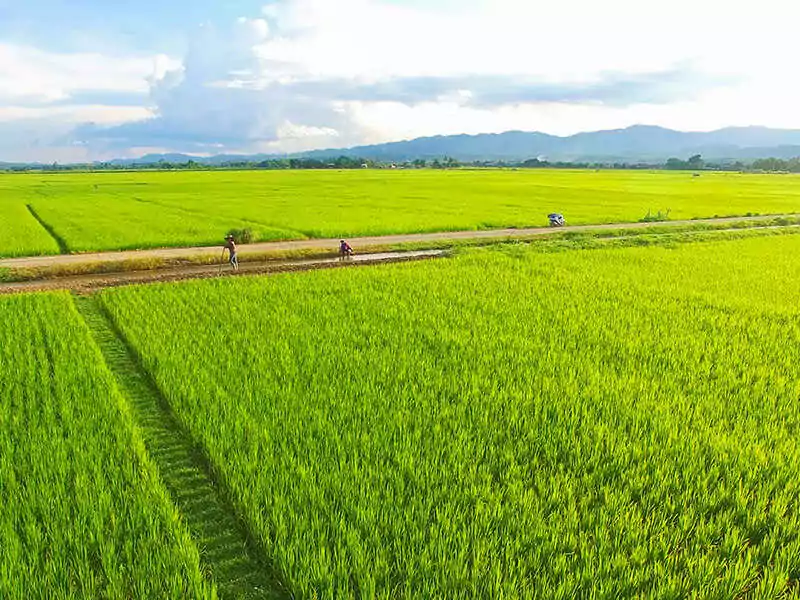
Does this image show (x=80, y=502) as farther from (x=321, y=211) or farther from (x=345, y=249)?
(x=321, y=211)

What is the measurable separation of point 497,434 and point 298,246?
16.6 m

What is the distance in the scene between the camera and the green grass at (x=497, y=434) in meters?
4.27

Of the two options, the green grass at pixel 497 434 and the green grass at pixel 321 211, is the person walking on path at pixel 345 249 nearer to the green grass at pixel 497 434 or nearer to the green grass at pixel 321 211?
the green grass at pixel 321 211

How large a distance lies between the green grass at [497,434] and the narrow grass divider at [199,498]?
0.72 feet

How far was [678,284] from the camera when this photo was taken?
593 inches

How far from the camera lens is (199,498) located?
5398mm

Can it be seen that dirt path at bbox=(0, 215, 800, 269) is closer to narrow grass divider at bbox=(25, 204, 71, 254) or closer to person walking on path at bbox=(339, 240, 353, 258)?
narrow grass divider at bbox=(25, 204, 71, 254)

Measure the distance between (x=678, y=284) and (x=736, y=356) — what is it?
6397 mm

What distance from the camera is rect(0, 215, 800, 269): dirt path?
59.6 feet

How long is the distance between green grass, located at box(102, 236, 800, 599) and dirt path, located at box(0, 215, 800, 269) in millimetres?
6699

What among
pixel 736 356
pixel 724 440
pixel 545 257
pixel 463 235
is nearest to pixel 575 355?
pixel 736 356

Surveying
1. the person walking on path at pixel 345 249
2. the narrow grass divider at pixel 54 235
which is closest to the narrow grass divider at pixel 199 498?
the person walking on path at pixel 345 249

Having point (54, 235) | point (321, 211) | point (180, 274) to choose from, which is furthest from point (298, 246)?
point (321, 211)

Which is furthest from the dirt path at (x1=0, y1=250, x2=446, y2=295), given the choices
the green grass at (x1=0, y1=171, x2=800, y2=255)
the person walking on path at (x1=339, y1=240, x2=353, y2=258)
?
the green grass at (x1=0, y1=171, x2=800, y2=255)
